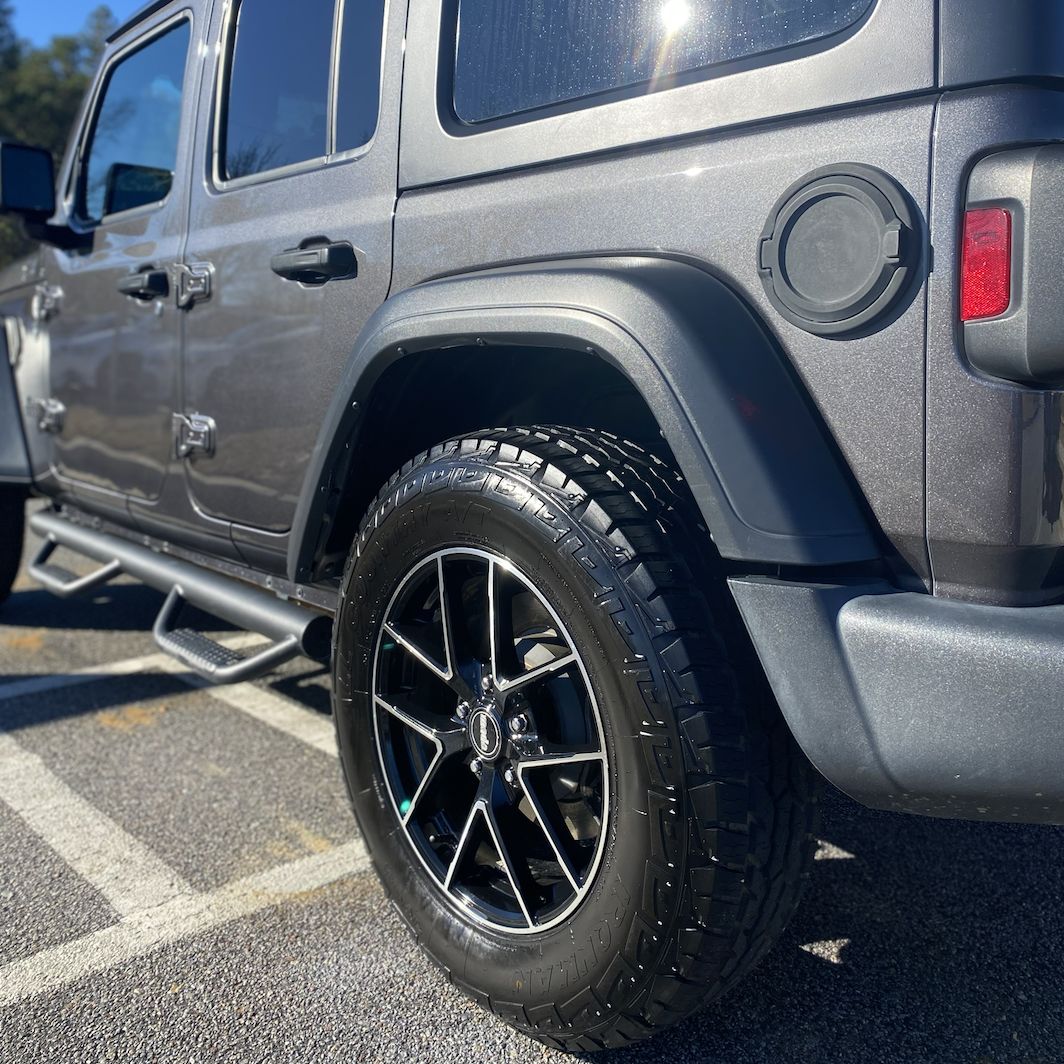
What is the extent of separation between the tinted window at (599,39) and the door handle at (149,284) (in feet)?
4.01

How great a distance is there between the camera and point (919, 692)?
4.03 feet

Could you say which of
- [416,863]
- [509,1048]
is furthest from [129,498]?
[509,1048]

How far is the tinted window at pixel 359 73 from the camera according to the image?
2.08 m

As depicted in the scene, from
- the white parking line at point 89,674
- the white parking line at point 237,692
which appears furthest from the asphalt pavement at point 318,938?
the white parking line at point 89,674

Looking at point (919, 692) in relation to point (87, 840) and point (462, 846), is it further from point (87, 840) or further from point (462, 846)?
point (87, 840)

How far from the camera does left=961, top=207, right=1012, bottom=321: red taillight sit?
46.9 inches

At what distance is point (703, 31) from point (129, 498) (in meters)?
2.38

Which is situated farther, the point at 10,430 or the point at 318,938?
the point at 10,430

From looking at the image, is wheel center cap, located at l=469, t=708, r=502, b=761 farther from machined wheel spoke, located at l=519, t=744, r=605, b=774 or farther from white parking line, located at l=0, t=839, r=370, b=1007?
white parking line, located at l=0, t=839, r=370, b=1007

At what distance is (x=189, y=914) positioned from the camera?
206cm

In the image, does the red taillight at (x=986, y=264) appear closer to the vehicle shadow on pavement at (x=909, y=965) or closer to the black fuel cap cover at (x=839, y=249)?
the black fuel cap cover at (x=839, y=249)

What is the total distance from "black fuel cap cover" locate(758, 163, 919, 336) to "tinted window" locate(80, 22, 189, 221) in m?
2.11

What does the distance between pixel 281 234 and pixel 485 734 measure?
1.28m

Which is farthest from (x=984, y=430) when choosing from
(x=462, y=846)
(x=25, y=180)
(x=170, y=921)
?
(x=25, y=180)
